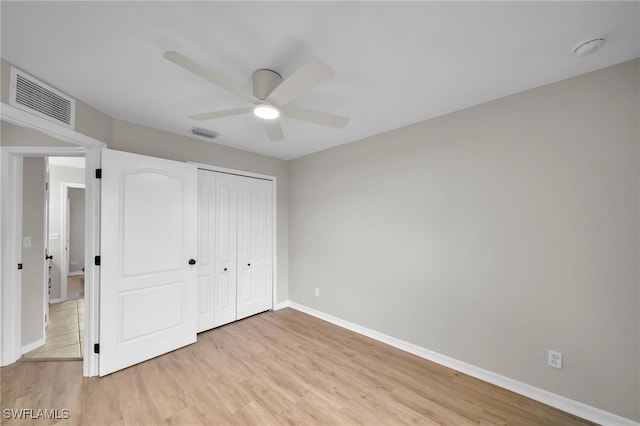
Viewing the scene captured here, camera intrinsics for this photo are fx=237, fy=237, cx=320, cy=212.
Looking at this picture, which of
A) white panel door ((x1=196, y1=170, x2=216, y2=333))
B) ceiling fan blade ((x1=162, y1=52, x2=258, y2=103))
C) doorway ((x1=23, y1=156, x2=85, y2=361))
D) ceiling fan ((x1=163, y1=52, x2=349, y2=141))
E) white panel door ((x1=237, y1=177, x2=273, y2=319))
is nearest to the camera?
ceiling fan blade ((x1=162, y1=52, x2=258, y2=103))

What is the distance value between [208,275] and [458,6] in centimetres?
348

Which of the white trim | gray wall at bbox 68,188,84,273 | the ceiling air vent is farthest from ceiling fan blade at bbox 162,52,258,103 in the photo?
gray wall at bbox 68,188,84,273

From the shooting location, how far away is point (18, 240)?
2447 mm

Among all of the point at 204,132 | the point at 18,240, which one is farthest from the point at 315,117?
the point at 18,240

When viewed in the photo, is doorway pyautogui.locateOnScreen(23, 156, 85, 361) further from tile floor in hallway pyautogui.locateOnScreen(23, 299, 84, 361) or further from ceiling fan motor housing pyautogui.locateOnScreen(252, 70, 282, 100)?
ceiling fan motor housing pyautogui.locateOnScreen(252, 70, 282, 100)

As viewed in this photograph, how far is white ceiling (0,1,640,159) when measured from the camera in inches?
48.6

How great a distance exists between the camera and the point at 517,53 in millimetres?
1551

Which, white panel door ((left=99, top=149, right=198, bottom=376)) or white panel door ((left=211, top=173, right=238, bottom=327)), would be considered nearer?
white panel door ((left=99, top=149, right=198, bottom=376))

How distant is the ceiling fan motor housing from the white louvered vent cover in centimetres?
160

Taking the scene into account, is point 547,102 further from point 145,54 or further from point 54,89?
point 54,89

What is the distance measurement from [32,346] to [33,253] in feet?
3.30

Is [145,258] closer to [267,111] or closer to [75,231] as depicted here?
[267,111]

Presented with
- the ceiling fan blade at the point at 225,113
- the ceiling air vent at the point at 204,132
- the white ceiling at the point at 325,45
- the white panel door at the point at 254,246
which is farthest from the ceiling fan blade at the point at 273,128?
the white panel door at the point at 254,246

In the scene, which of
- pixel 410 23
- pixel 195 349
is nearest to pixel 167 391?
pixel 195 349
